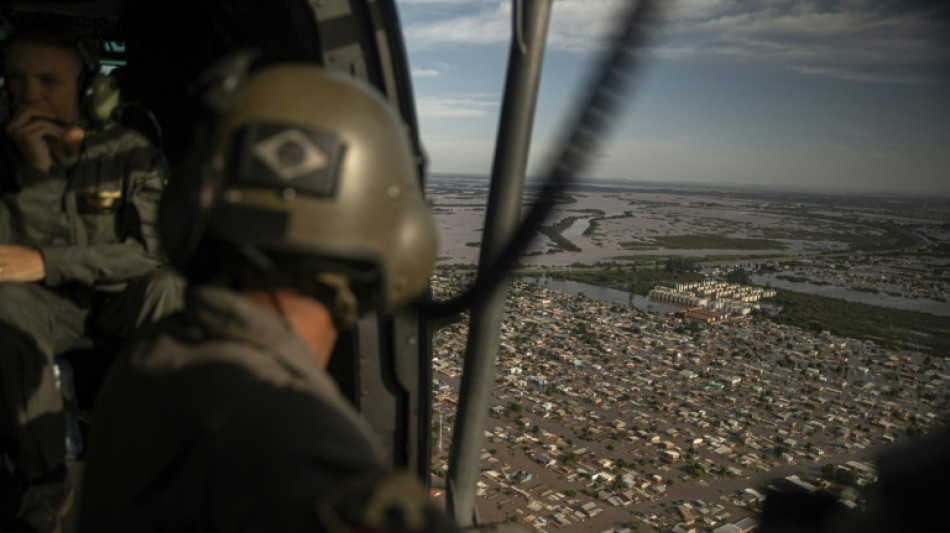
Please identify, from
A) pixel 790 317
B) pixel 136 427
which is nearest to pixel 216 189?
pixel 136 427

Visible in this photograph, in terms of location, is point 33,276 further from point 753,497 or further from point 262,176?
point 753,497

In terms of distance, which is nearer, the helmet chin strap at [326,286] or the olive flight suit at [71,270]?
the helmet chin strap at [326,286]

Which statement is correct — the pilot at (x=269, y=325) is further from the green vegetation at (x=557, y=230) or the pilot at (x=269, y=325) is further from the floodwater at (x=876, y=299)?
the floodwater at (x=876, y=299)

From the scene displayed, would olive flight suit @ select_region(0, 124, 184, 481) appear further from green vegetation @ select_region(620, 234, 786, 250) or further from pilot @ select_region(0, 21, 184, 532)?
green vegetation @ select_region(620, 234, 786, 250)

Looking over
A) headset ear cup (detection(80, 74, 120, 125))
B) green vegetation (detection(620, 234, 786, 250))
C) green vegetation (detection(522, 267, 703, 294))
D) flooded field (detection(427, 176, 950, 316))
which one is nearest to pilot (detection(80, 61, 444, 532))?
flooded field (detection(427, 176, 950, 316))

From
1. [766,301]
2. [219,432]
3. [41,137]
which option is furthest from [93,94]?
[766,301]

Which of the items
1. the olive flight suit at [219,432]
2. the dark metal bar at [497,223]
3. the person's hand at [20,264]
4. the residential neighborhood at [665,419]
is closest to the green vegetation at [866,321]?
the residential neighborhood at [665,419]

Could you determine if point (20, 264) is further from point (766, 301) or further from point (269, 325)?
point (766, 301)
